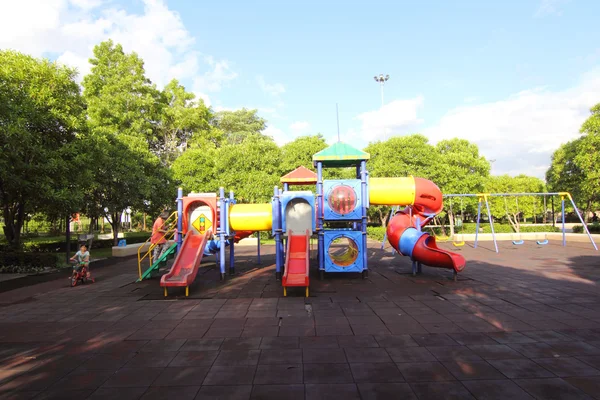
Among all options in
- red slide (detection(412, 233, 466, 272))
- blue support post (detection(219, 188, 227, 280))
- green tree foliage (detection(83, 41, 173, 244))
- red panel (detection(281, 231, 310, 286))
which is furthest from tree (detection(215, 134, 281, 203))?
red slide (detection(412, 233, 466, 272))

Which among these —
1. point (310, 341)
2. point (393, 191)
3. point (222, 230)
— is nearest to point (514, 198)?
point (393, 191)

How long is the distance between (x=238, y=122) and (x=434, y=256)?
4119 cm

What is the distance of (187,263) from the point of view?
1027 centimetres

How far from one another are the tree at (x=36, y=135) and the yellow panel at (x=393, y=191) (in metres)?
11.6

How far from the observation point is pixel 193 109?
33.6 metres

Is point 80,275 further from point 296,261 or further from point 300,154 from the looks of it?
point 300,154

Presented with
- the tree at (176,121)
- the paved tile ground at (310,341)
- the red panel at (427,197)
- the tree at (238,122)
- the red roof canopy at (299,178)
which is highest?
the tree at (238,122)

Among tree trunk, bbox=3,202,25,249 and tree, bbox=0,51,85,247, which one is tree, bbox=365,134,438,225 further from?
tree trunk, bbox=3,202,25,249

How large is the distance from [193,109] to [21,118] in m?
22.0

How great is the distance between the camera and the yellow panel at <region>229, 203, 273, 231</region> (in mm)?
11938

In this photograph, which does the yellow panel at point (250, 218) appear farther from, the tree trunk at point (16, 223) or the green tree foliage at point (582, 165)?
the green tree foliage at point (582, 165)

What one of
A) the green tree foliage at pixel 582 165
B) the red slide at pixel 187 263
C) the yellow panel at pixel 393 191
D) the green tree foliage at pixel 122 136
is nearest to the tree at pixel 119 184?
the green tree foliage at pixel 122 136

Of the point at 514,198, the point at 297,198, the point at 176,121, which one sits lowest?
the point at 297,198

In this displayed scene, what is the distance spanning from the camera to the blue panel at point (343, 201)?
1153 centimetres
